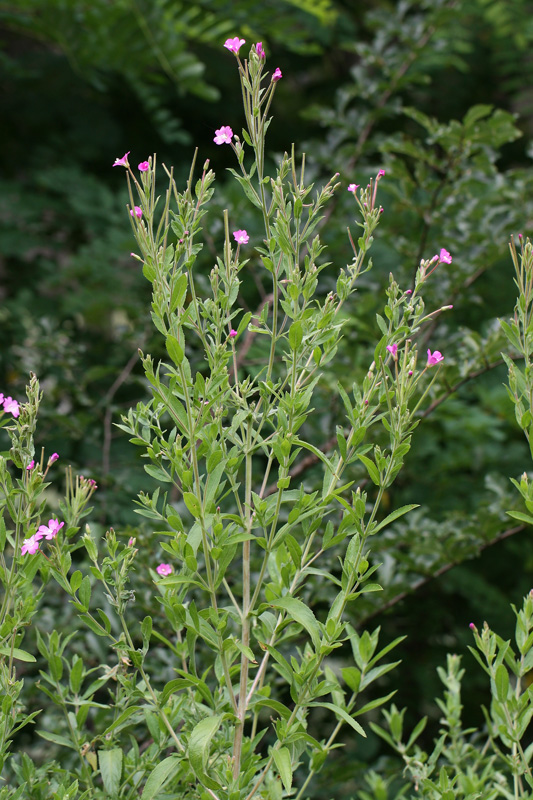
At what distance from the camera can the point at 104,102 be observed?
9.71 feet

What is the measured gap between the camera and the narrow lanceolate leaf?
89cm

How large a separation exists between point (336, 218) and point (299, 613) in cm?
162

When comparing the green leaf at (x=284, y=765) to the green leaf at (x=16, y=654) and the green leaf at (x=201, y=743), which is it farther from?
the green leaf at (x=16, y=654)

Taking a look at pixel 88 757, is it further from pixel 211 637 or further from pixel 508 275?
pixel 508 275

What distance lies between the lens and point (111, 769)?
100 cm

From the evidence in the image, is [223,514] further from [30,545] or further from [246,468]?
[30,545]

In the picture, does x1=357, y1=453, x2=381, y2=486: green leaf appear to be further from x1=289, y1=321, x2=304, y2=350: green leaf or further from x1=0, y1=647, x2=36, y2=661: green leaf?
x1=0, y1=647, x2=36, y2=661: green leaf

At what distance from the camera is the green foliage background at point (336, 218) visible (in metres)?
1.92

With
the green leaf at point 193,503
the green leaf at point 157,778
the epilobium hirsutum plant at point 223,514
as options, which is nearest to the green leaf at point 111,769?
the epilobium hirsutum plant at point 223,514

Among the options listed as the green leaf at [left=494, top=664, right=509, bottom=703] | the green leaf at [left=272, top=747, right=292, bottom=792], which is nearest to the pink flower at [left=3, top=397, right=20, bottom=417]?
the green leaf at [left=272, top=747, right=292, bottom=792]

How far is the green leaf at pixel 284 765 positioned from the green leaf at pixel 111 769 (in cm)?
23

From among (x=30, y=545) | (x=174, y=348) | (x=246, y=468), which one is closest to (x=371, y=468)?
(x=246, y=468)

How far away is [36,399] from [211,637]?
1.20 feet

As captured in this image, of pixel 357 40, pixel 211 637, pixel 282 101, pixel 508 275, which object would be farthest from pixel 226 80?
pixel 211 637
